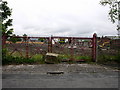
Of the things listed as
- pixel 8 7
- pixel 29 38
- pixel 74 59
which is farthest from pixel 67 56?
pixel 8 7

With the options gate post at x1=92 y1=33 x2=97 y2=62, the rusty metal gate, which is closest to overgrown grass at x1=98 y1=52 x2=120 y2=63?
gate post at x1=92 y1=33 x2=97 y2=62

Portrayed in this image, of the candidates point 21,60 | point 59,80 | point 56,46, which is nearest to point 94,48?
point 56,46

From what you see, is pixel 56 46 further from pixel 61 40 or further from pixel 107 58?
pixel 107 58

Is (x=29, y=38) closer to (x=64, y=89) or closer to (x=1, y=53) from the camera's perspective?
(x=1, y=53)

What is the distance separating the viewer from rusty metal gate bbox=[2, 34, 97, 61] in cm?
887

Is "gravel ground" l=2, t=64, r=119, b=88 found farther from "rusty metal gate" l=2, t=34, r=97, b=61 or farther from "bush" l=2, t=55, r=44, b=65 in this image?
"rusty metal gate" l=2, t=34, r=97, b=61

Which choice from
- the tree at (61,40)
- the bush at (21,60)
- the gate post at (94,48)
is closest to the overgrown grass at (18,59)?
the bush at (21,60)

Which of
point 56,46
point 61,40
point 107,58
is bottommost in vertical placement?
point 107,58

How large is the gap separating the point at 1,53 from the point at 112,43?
26.3 feet

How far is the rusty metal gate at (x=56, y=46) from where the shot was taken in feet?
29.1

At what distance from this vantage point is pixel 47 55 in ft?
28.1

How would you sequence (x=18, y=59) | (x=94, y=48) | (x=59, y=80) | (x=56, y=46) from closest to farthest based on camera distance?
(x=59, y=80), (x=18, y=59), (x=56, y=46), (x=94, y=48)

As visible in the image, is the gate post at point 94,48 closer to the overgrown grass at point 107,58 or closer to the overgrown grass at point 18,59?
the overgrown grass at point 107,58

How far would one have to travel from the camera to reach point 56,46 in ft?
30.1
